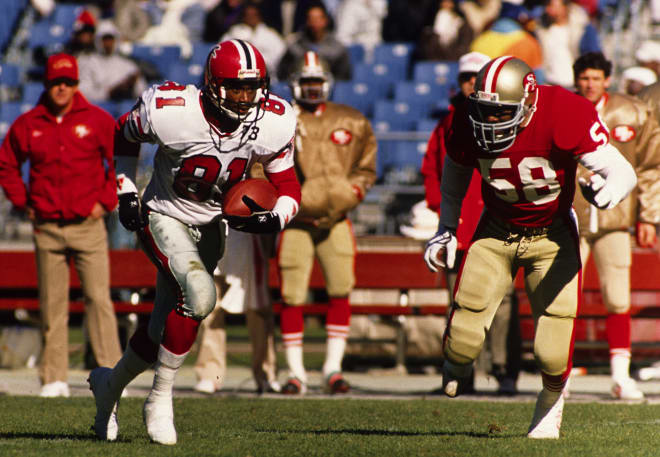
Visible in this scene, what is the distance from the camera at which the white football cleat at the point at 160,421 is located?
4.85 meters

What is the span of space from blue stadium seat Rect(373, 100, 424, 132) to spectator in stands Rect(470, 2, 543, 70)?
887mm

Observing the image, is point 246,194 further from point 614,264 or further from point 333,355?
point 614,264

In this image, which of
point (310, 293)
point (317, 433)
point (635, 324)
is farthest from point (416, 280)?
point (317, 433)

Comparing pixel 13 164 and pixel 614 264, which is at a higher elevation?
pixel 13 164

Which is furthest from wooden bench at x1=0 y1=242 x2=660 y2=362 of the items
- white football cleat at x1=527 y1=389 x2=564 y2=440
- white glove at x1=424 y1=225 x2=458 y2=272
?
white glove at x1=424 y1=225 x2=458 y2=272

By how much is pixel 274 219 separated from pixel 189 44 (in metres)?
10.3

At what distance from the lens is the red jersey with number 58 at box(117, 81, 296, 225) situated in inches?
198

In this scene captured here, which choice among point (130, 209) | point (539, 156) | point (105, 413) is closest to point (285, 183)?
point (130, 209)

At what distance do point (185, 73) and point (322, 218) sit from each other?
635 cm

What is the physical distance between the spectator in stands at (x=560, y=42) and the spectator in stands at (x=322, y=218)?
4.61 m

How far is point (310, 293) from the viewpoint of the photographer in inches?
458

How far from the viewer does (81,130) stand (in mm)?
7379

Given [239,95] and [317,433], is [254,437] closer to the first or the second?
[317,433]

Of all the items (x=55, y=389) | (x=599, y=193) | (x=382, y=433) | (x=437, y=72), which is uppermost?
(x=599, y=193)
